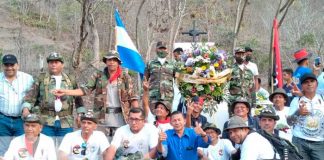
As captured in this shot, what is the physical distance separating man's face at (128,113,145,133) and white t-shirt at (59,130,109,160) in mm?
423

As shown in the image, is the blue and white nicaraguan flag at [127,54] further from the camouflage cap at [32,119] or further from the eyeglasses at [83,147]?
the camouflage cap at [32,119]

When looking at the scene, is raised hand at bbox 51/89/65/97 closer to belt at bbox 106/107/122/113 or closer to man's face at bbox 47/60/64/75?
man's face at bbox 47/60/64/75

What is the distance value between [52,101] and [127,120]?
1113mm

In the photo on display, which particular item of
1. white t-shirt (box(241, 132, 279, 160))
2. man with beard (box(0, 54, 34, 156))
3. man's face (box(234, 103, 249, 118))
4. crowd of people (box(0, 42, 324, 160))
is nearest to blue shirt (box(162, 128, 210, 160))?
crowd of people (box(0, 42, 324, 160))

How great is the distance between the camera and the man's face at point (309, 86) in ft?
21.5

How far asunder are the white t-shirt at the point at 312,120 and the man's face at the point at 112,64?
2579mm

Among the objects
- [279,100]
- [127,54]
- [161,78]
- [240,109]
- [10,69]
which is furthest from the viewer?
[127,54]

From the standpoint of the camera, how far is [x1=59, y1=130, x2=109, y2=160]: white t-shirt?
6355mm

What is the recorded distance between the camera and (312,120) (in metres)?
6.62

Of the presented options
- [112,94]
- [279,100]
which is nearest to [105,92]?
[112,94]

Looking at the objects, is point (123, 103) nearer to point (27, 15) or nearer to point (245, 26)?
point (245, 26)

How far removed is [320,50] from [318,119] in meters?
22.5

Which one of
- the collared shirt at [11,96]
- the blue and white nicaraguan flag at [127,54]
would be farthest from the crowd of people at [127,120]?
the blue and white nicaraguan flag at [127,54]

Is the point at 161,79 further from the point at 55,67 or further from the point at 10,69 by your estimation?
Result: the point at 10,69
